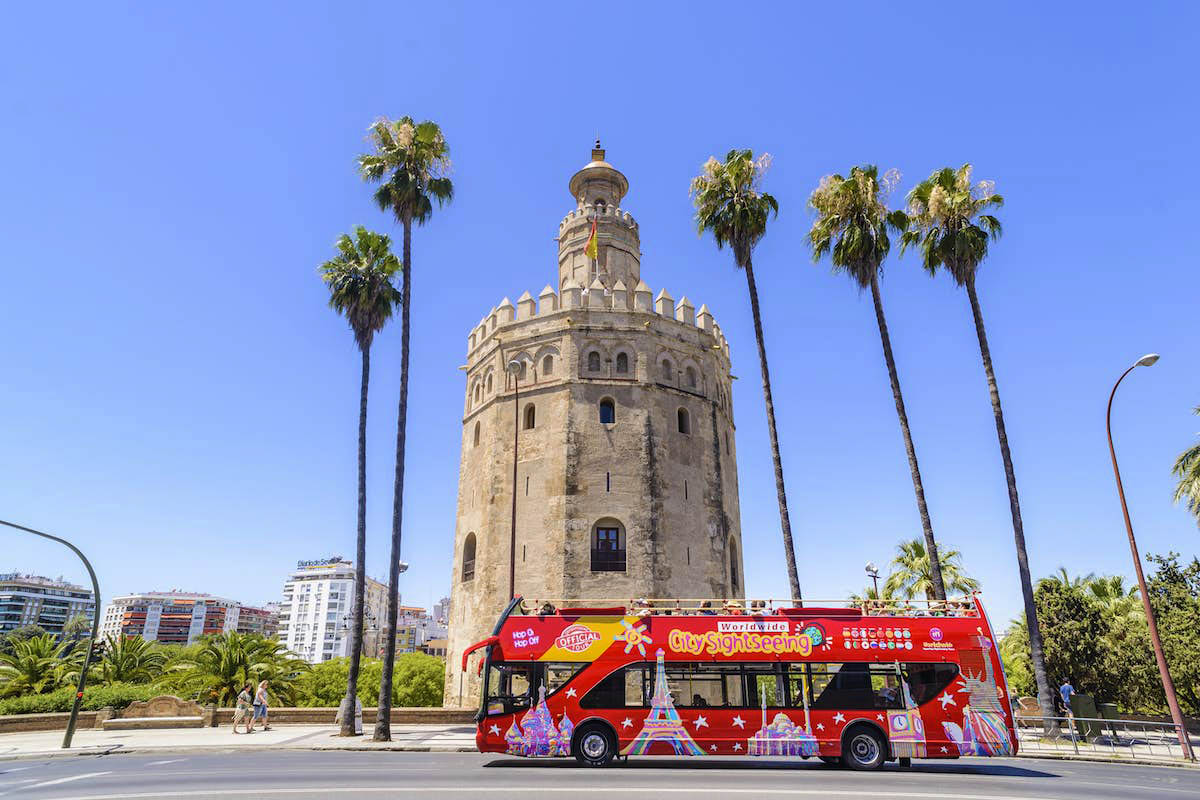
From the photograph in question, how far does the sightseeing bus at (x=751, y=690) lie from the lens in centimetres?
1349

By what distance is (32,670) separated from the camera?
31266 millimetres

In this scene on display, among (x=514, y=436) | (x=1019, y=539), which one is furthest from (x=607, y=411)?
(x=1019, y=539)

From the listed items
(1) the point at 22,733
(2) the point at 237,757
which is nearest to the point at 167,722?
(1) the point at 22,733

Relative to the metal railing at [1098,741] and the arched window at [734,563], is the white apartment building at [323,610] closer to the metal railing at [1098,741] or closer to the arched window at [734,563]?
the arched window at [734,563]

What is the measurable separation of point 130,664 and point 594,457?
89.2 feet

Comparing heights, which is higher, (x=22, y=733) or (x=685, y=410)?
(x=685, y=410)

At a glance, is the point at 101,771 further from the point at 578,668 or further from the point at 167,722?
the point at 167,722

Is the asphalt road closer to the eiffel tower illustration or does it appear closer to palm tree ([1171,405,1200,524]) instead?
the eiffel tower illustration

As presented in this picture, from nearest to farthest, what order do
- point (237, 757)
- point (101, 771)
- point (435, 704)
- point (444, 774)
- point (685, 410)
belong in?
point (444, 774)
point (101, 771)
point (237, 757)
point (685, 410)
point (435, 704)

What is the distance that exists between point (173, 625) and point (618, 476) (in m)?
192

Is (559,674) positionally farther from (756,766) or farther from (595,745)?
(756,766)

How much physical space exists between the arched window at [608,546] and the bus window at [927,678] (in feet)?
43.7

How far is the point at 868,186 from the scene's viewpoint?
23719 mm

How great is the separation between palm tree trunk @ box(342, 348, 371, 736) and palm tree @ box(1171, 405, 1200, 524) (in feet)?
92.0
